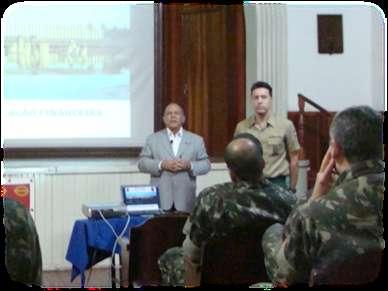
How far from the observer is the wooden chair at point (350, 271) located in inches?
94.0

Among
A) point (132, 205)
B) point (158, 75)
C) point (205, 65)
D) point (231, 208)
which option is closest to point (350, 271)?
point (231, 208)

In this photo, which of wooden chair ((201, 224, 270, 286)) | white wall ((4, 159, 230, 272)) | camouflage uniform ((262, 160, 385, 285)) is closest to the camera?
camouflage uniform ((262, 160, 385, 285))

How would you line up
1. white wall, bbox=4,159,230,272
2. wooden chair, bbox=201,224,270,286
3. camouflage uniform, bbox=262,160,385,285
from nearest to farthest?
camouflage uniform, bbox=262,160,385,285, wooden chair, bbox=201,224,270,286, white wall, bbox=4,159,230,272

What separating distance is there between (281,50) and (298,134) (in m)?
0.32

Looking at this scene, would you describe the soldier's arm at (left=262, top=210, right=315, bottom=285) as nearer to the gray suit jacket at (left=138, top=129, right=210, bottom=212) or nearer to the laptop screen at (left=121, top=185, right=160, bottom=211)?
the gray suit jacket at (left=138, top=129, right=210, bottom=212)

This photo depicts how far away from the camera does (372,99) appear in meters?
2.51

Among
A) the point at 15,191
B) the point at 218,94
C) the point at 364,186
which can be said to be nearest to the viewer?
the point at 364,186

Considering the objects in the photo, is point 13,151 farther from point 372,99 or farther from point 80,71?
point 372,99

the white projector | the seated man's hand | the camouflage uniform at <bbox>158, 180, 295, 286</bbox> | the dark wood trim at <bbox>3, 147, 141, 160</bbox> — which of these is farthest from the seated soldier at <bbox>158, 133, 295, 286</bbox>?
the dark wood trim at <bbox>3, 147, 141, 160</bbox>

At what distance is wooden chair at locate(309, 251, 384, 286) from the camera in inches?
94.0

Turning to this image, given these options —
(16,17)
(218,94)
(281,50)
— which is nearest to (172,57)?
(218,94)

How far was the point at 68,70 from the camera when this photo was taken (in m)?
2.63

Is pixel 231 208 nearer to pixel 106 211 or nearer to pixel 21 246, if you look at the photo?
pixel 106 211

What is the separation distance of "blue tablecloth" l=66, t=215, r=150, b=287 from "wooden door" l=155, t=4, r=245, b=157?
15.7 inches
